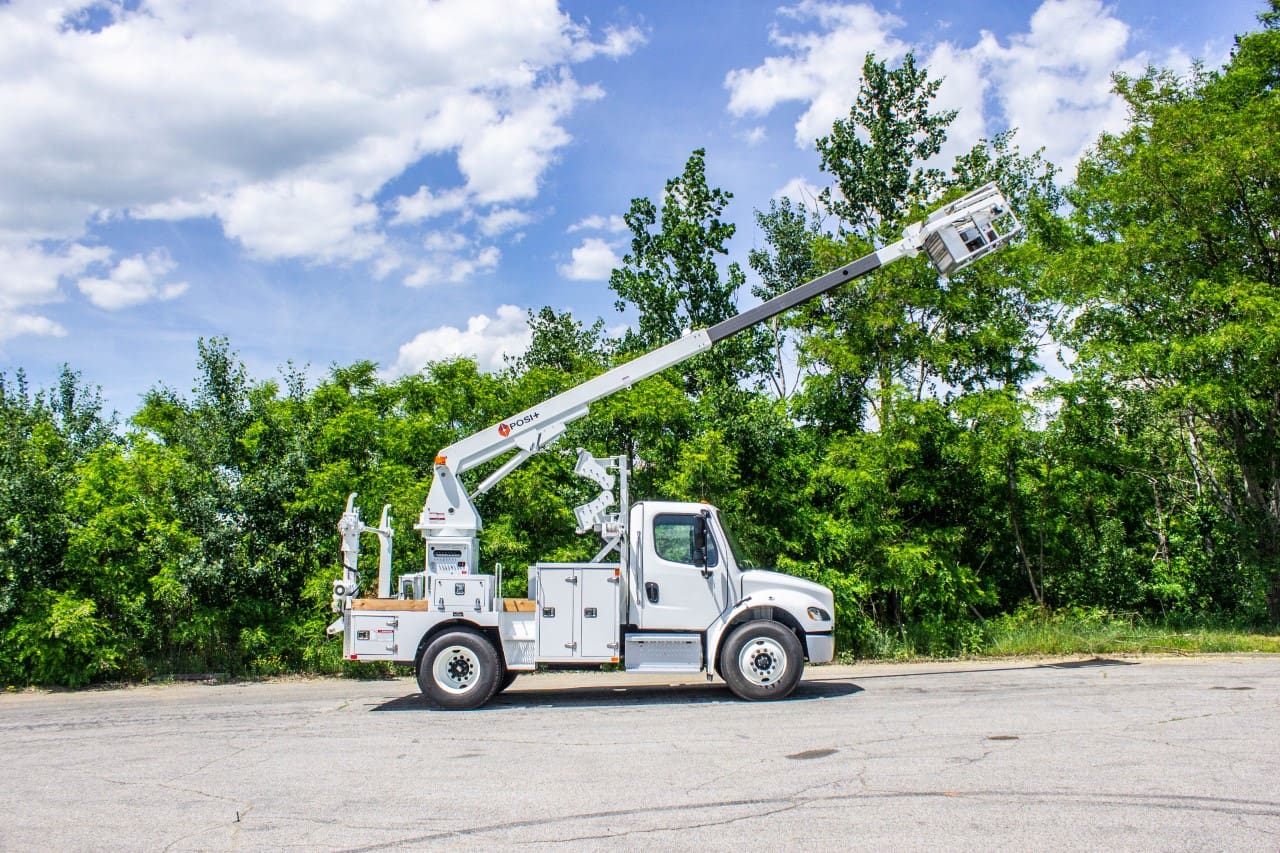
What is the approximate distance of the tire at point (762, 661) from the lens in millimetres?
11055

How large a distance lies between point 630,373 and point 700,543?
2.52 m

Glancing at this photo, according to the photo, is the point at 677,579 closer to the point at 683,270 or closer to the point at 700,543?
the point at 700,543

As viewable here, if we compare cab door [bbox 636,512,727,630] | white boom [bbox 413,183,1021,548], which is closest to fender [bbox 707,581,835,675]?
cab door [bbox 636,512,727,630]

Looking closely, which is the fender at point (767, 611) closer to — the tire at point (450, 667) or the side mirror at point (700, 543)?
the side mirror at point (700, 543)

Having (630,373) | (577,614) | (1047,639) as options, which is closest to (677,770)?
(577,614)

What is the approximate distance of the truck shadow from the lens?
37.8ft

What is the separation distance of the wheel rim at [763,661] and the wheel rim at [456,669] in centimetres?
314

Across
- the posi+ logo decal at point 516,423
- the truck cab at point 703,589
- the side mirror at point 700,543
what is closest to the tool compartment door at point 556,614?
the truck cab at point 703,589

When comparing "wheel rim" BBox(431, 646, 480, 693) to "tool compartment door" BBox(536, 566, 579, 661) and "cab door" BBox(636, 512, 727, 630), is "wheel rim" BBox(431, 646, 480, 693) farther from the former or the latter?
"cab door" BBox(636, 512, 727, 630)

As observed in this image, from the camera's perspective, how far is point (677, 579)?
11383 millimetres

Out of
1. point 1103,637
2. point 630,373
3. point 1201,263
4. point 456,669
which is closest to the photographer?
point 456,669

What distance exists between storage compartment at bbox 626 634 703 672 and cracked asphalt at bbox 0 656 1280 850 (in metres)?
0.48

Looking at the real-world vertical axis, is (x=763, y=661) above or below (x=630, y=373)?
below

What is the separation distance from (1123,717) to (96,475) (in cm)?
1513
